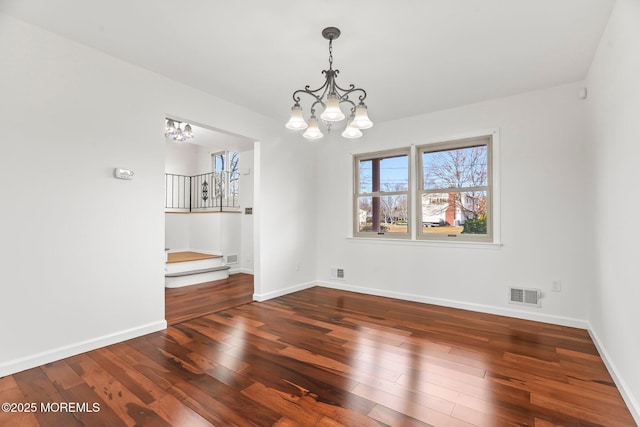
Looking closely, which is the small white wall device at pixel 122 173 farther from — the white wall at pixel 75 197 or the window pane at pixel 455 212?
the window pane at pixel 455 212

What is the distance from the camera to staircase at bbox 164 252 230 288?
534 cm

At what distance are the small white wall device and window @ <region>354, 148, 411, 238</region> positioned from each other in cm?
321

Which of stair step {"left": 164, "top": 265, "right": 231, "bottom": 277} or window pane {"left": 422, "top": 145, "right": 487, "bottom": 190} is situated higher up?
window pane {"left": 422, "top": 145, "right": 487, "bottom": 190}

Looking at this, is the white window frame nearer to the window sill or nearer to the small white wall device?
the window sill

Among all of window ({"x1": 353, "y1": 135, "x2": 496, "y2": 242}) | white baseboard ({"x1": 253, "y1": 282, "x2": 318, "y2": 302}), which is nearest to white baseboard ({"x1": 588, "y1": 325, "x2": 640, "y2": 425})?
window ({"x1": 353, "y1": 135, "x2": 496, "y2": 242})

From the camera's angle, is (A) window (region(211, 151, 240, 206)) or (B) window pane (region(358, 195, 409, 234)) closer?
(B) window pane (region(358, 195, 409, 234))

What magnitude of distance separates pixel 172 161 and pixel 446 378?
851 cm

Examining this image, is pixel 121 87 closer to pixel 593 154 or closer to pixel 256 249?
pixel 256 249

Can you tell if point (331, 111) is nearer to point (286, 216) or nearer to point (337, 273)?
point (286, 216)

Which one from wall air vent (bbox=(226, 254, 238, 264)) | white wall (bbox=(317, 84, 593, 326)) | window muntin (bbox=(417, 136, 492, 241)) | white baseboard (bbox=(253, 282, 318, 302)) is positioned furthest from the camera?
wall air vent (bbox=(226, 254, 238, 264))

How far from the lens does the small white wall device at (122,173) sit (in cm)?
291

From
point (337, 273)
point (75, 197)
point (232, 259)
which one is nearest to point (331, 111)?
point (75, 197)

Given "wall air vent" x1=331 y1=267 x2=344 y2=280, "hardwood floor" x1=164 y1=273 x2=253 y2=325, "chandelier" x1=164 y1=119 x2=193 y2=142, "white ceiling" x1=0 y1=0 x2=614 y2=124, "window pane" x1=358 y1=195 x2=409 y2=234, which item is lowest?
"hardwood floor" x1=164 y1=273 x2=253 y2=325

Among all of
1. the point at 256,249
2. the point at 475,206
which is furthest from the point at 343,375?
the point at 475,206
